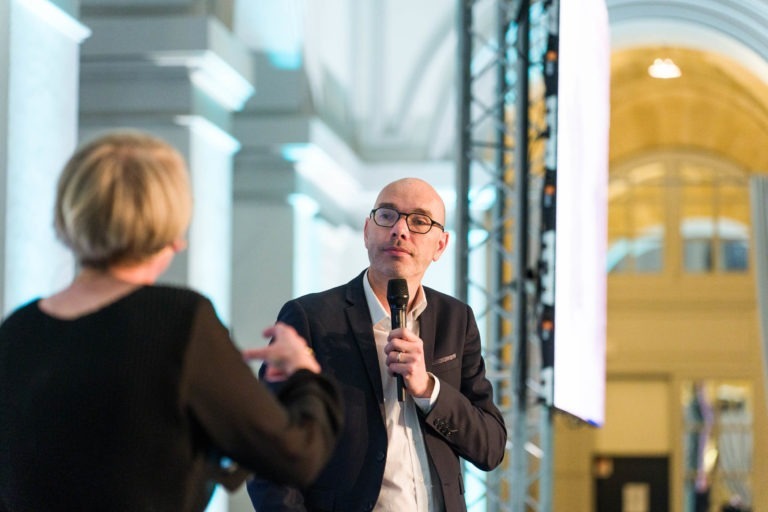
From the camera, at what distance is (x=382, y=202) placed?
3045 millimetres

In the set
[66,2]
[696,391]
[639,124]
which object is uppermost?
[639,124]

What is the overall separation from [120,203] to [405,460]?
4.16 ft

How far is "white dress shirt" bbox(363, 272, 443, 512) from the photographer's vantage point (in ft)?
9.30

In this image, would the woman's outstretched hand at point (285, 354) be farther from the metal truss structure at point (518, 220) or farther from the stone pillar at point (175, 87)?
the stone pillar at point (175, 87)

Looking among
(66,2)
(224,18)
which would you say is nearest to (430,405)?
(66,2)

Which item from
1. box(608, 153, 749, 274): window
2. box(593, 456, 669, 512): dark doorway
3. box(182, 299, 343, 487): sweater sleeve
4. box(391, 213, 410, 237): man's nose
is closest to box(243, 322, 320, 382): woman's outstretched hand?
box(182, 299, 343, 487): sweater sleeve

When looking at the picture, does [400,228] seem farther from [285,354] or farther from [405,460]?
[285,354]

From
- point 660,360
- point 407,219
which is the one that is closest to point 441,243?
point 407,219

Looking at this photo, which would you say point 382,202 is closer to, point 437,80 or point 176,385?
point 176,385

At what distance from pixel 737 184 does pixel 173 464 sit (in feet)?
50.7

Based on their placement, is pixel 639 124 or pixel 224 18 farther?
pixel 639 124

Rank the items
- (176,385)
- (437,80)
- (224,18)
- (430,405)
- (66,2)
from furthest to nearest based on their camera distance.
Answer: (437,80) → (224,18) → (66,2) → (430,405) → (176,385)

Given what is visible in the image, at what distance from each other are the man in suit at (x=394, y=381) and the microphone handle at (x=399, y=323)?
28mm

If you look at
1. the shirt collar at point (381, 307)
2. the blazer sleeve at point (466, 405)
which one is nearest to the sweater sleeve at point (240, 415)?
the blazer sleeve at point (466, 405)
